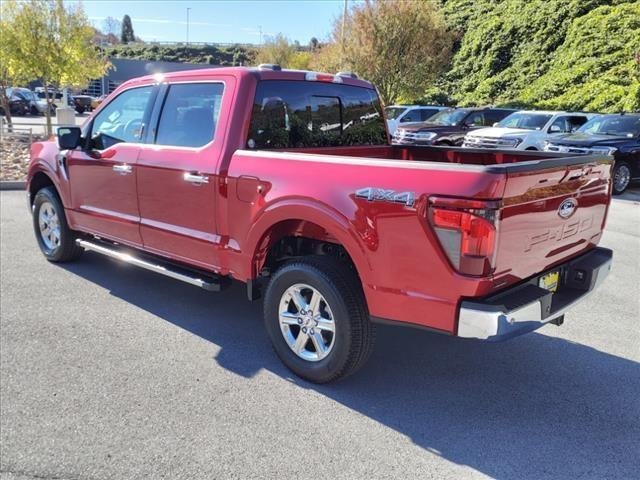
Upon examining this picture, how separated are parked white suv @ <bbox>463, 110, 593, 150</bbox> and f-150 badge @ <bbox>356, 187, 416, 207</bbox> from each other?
11.5 meters

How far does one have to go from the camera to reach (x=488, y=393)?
360 cm

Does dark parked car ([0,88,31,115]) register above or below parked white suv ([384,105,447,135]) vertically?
below

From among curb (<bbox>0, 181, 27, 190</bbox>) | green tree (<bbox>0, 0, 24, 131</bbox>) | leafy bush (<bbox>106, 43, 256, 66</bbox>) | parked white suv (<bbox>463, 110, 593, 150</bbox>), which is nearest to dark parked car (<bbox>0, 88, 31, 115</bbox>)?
green tree (<bbox>0, 0, 24, 131</bbox>)

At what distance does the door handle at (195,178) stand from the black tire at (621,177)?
11252mm

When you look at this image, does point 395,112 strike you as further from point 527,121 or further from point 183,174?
point 183,174

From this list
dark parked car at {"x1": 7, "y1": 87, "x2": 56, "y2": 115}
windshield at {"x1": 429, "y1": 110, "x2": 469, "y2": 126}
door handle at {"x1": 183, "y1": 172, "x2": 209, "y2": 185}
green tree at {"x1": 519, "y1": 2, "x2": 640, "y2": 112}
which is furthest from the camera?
dark parked car at {"x1": 7, "y1": 87, "x2": 56, "y2": 115}

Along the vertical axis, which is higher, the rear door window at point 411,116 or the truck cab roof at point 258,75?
the truck cab roof at point 258,75

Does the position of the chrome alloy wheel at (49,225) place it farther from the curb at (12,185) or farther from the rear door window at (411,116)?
the rear door window at (411,116)

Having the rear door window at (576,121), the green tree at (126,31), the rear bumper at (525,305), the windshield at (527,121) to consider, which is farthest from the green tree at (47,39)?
the green tree at (126,31)

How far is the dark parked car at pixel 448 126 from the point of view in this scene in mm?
16703

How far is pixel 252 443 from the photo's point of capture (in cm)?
300

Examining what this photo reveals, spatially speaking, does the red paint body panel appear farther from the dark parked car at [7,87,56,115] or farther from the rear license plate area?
the dark parked car at [7,87,56,115]

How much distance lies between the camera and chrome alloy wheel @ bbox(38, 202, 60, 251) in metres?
5.99

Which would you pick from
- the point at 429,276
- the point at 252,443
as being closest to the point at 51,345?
the point at 252,443
